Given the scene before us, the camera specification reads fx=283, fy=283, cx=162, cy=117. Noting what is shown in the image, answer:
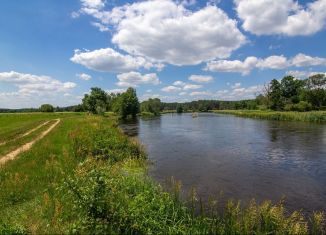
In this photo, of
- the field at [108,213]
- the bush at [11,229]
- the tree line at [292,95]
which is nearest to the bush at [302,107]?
the tree line at [292,95]

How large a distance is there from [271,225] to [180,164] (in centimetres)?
1263

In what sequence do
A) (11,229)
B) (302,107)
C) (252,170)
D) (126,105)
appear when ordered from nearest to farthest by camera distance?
(11,229), (252,170), (302,107), (126,105)

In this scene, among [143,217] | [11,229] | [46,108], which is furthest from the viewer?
[46,108]

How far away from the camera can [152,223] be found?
850 cm

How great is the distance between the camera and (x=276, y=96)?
108 meters

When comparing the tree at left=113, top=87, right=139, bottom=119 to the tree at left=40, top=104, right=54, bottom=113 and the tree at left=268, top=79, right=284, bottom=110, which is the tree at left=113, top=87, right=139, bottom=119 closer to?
the tree at left=40, top=104, right=54, bottom=113

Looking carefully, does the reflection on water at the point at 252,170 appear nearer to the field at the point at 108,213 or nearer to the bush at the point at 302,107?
the field at the point at 108,213

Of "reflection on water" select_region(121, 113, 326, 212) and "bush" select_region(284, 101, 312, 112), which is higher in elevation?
"bush" select_region(284, 101, 312, 112)

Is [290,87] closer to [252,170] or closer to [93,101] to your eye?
[93,101]

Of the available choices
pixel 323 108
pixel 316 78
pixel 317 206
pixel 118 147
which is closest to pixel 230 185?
pixel 317 206

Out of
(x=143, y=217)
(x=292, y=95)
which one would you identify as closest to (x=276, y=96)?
(x=292, y=95)

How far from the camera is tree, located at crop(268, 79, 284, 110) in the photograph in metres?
107

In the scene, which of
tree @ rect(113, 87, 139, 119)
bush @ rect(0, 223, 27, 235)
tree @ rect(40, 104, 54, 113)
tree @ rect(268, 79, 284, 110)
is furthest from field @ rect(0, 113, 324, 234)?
tree @ rect(40, 104, 54, 113)

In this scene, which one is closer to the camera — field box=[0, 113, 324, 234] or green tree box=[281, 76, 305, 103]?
field box=[0, 113, 324, 234]
